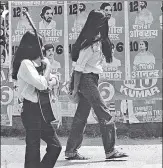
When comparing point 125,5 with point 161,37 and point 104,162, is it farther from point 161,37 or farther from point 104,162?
point 104,162

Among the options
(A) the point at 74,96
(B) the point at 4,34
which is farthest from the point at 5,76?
(A) the point at 74,96

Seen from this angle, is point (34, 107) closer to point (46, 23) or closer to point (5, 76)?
point (46, 23)

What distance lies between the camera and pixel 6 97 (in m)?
7.00

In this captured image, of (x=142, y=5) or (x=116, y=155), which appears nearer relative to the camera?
(x=116, y=155)

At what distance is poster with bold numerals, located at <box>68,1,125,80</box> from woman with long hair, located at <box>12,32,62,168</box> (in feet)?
4.82

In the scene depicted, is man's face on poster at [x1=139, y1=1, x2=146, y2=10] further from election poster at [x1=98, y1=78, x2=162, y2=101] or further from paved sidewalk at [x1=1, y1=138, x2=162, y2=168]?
paved sidewalk at [x1=1, y1=138, x2=162, y2=168]

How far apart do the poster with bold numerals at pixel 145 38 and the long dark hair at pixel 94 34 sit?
56 cm

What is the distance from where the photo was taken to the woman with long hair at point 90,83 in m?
5.98

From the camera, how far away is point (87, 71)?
19.6 ft

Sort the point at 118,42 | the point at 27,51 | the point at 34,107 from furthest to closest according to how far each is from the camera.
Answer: the point at 118,42
the point at 27,51
the point at 34,107

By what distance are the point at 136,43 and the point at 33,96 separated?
6.76ft

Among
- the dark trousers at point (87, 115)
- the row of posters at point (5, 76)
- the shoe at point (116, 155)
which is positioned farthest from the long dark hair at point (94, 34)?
the shoe at point (116, 155)

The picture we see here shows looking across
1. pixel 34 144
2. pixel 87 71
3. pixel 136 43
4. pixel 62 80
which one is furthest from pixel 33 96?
pixel 136 43

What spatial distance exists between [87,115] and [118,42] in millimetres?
1087
